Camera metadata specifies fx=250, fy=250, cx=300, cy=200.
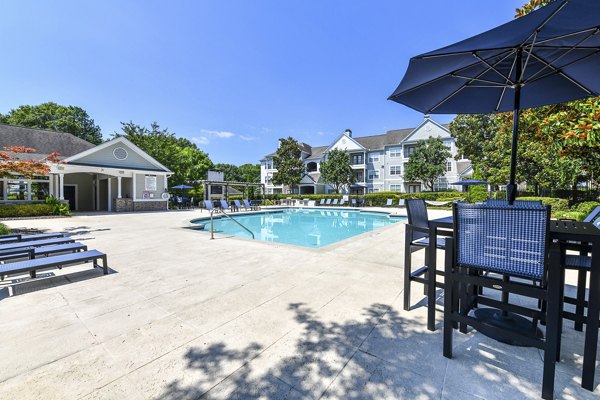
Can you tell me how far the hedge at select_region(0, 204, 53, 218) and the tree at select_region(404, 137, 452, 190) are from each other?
1218 inches

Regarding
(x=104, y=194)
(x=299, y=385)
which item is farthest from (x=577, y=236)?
(x=104, y=194)

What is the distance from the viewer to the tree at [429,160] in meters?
27.2

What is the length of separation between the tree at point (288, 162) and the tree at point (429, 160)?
48.0 ft

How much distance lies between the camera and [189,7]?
32.4 feet

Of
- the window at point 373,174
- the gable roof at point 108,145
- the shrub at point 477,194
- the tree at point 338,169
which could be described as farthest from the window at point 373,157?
the gable roof at point 108,145

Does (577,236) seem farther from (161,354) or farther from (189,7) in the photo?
(189,7)

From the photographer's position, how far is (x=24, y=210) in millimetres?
14000

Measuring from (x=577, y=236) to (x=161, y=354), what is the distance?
3.35 meters

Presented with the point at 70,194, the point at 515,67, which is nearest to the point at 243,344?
the point at 515,67

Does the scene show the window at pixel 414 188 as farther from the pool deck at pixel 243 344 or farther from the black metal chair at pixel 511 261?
the black metal chair at pixel 511 261

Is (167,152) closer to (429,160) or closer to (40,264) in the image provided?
(40,264)

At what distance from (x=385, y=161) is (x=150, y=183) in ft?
93.9

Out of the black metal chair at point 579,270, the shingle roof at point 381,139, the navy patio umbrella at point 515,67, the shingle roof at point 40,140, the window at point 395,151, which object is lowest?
the black metal chair at point 579,270

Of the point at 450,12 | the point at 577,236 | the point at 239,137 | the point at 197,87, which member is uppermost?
the point at 239,137
